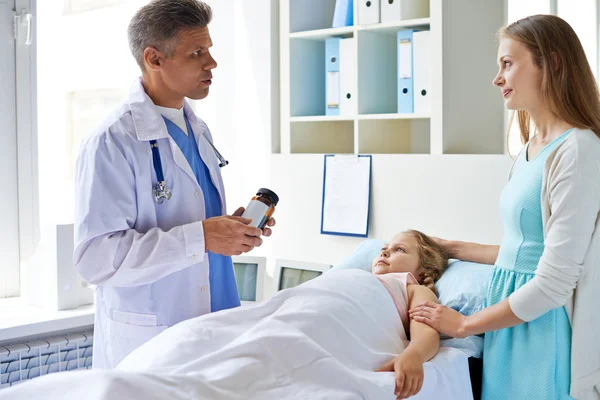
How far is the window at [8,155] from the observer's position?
2.83 meters

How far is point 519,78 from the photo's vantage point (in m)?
1.66

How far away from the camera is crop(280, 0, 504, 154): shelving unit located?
245 centimetres

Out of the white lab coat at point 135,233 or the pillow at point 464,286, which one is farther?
the pillow at point 464,286

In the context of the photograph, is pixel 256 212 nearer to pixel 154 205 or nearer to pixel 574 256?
pixel 154 205

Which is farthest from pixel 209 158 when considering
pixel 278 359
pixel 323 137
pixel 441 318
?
pixel 323 137

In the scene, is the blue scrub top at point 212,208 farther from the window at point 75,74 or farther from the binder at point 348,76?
the window at point 75,74

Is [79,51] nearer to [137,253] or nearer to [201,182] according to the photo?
[201,182]

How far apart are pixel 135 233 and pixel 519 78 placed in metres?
0.94

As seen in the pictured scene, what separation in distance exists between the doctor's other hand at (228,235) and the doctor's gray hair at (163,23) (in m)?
0.42

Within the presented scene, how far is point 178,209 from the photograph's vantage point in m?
1.72

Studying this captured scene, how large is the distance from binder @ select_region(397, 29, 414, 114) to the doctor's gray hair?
1.02 m

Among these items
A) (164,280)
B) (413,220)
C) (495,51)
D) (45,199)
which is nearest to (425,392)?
(164,280)

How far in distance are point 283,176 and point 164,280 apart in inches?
48.4

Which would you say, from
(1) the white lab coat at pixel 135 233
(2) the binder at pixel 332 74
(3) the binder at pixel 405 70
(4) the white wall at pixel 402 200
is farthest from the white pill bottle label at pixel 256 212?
(2) the binder at pixel 332 74
